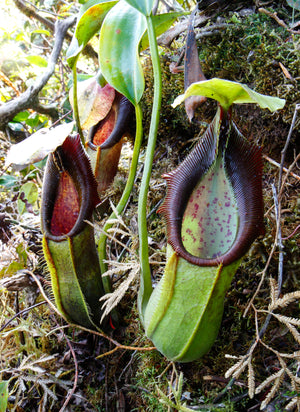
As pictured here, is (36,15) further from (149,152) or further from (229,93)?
(229,93)

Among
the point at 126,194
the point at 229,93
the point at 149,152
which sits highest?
the point at 229,93

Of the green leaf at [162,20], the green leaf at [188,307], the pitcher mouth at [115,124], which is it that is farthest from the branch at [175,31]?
the green leaf at [188,307]

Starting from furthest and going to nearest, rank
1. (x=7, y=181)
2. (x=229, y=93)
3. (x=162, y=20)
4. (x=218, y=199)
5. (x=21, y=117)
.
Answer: (x=21, y=117)
(x=7, y=181)
(x=162, y=20)
(x=218, y=199)
(x=229, y=93)

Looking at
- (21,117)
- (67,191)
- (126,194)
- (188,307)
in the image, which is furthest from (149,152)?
(21,117)

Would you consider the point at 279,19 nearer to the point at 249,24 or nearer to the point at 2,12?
the point at 249,24

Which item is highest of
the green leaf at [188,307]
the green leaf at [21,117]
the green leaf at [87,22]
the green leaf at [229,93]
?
the green leaf at [87,22]

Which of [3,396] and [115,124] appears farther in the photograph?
[115,124]

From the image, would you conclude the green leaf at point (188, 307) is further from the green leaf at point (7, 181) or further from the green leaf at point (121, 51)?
the green leaf at point (7, 181)
